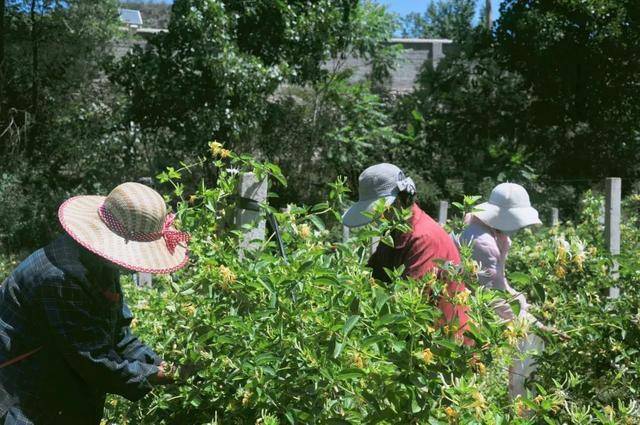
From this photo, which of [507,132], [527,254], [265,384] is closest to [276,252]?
[265,384]

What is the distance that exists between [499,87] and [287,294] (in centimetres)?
1330

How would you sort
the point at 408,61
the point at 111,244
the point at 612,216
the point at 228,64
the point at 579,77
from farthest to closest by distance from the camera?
the point at 408,61, the point at 579,77, the point at 228,64, the point at 612,216, the point at 111,244

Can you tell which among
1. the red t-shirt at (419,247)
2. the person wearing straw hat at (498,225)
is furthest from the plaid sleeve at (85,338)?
the person wearing straw hat at (498,225)

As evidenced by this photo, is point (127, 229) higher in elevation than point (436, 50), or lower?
lower

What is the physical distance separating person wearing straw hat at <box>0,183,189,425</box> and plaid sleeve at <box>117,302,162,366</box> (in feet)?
0.33

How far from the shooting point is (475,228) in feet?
12.9

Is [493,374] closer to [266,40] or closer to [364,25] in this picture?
[266,40]

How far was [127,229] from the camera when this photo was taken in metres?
2.46

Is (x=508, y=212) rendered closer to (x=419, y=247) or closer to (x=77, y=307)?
(x=419, y=247)

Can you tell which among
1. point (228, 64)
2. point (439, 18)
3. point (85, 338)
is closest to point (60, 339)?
point (85, 338)

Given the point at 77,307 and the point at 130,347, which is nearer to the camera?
the point at 77,307

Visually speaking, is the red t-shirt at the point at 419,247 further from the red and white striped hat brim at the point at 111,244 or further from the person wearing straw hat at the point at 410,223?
the red and white striped hat brim at the point at 111,244

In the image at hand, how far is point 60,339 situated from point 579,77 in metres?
13.0

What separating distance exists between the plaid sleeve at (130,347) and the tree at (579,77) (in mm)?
12316
